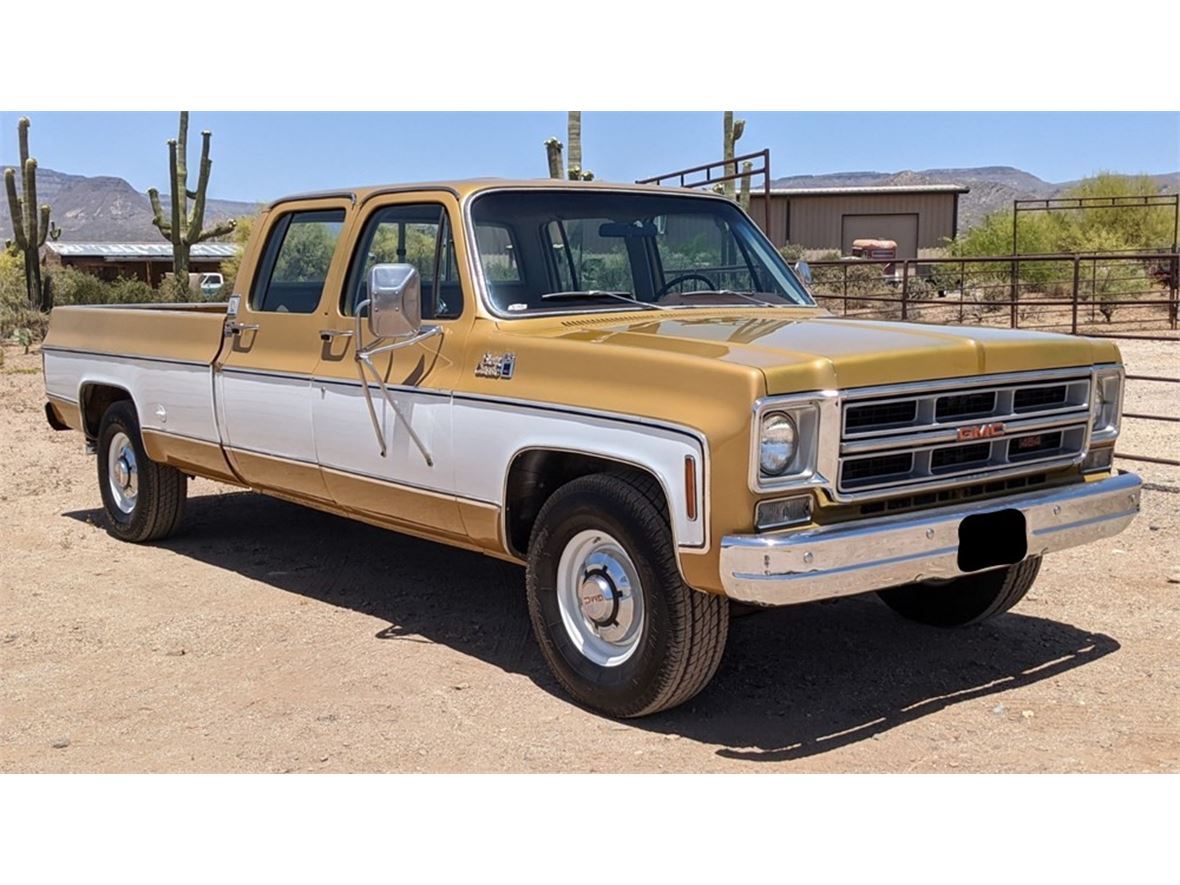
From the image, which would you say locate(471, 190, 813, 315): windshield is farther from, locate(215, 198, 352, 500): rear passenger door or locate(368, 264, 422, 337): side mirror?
locate(215, 198, 352, 500): rear passenger door

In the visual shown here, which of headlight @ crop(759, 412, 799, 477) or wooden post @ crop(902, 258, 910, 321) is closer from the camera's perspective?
headlight @ crop(759, 412, 799, 477)

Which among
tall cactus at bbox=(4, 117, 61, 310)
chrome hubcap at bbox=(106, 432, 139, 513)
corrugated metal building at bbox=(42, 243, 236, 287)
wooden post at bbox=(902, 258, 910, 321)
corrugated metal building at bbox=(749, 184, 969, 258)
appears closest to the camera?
chrome hubcap at bbox=(106, 432, 139, 513)

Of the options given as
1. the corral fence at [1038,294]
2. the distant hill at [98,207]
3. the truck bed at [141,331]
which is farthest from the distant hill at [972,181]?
the truck bed at [141,331]

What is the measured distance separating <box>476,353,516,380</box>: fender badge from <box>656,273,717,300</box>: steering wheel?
106 cm

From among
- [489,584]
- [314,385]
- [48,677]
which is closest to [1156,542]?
[489,584]

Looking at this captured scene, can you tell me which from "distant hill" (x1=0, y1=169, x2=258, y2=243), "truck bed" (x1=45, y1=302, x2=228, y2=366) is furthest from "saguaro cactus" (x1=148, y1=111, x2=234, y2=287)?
"distant hill" (x1=0, y1=169, x2=258, y2=243)

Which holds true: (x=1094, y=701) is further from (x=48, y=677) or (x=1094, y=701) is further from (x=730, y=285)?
(x=48, y=677)

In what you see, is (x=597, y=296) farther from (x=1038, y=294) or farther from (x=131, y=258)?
(x=131, y=258)

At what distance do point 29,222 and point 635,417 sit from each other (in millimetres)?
26426

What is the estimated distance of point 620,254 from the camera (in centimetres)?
617

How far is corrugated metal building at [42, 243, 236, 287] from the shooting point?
51906mm

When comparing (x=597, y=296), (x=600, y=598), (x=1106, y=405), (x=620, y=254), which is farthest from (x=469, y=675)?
(x=1106, y=405)

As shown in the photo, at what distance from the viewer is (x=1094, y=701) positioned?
530cm

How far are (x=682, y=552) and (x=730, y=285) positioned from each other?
7.03 feet
